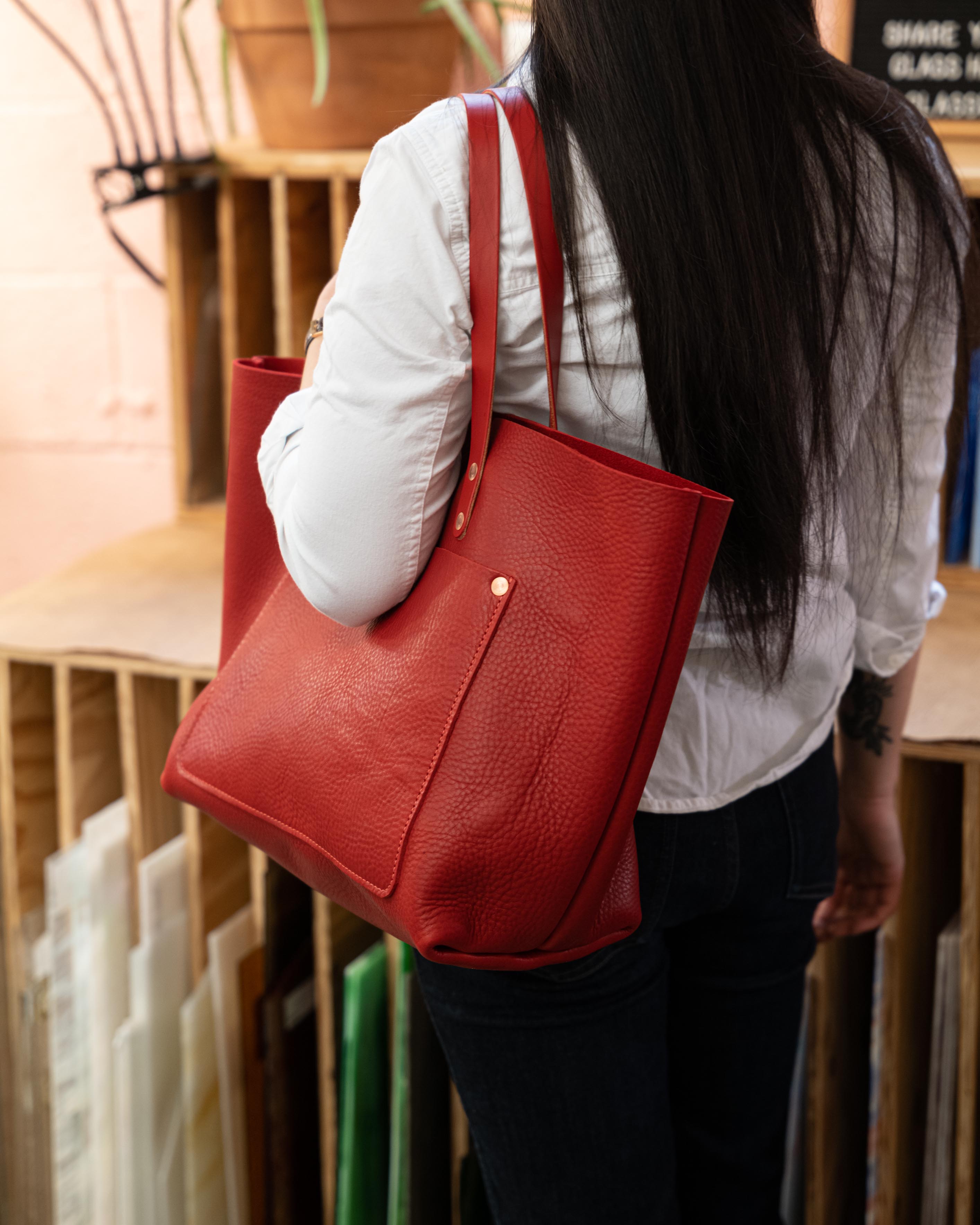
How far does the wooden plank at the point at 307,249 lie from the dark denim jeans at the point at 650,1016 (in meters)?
0.81

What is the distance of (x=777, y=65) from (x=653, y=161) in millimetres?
96

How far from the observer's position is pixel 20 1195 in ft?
4.55

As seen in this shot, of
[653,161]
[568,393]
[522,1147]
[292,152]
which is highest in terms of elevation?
[292,152]

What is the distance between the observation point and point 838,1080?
122 cm

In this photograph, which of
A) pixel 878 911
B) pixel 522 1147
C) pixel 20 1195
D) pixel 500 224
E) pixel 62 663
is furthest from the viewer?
pixel 20 1195

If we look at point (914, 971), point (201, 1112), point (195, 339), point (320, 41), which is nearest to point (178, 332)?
point (195, 339)

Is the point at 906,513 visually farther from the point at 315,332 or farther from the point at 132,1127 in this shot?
the point at 132,1127

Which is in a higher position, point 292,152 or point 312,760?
point 292,152

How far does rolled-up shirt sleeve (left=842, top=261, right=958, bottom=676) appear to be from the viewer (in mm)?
713

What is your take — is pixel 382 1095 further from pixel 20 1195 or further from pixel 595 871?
pixel 595 871

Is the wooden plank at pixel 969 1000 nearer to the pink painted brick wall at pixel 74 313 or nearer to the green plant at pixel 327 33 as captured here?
the green plant at pixel 327 33

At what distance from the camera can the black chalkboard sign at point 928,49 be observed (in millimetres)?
1224

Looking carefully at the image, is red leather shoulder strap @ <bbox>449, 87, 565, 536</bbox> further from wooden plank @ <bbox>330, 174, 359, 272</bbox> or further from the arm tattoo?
wooden plank @ <bbox>330, 174, 359, 272</bbox>


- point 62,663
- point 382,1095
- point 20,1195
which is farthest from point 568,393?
point 20,1195
